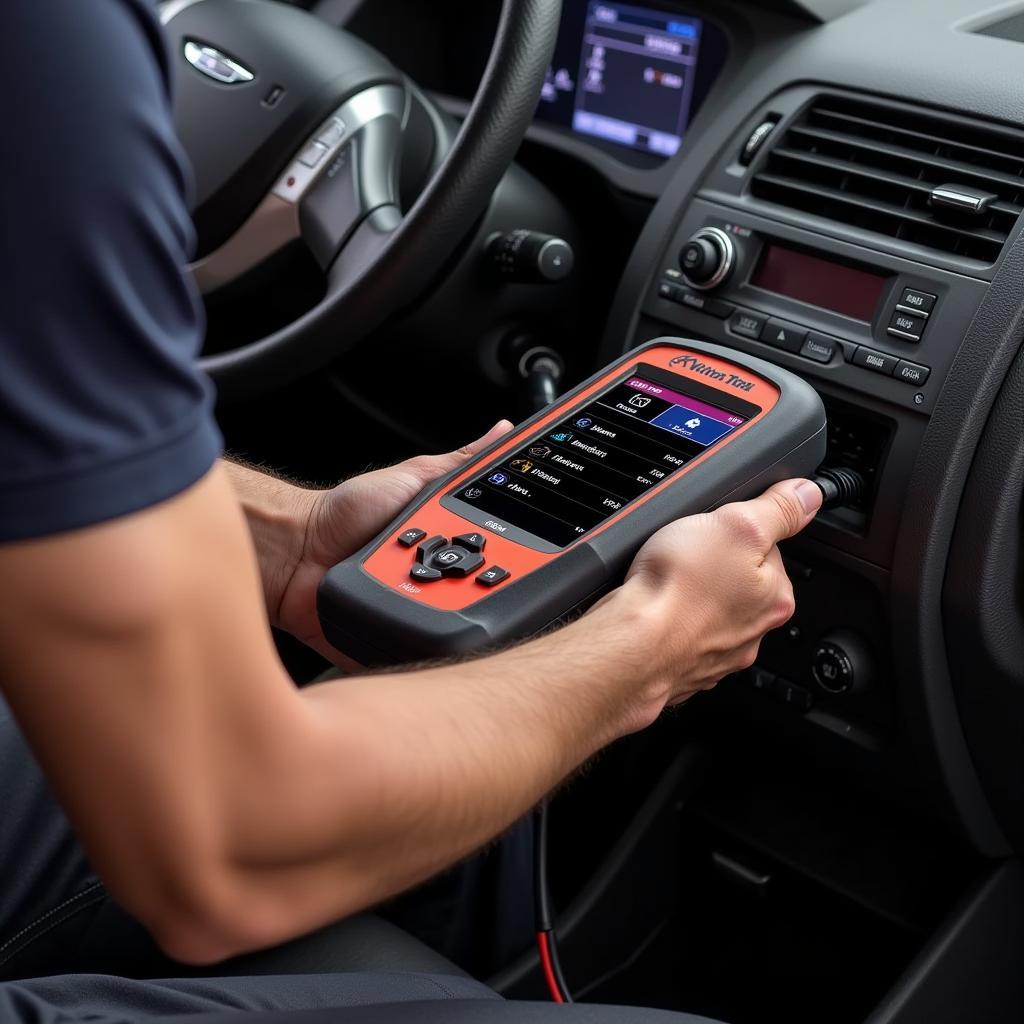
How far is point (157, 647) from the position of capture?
49 centimetres

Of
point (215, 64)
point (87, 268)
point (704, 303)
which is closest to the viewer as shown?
point (87, 268)

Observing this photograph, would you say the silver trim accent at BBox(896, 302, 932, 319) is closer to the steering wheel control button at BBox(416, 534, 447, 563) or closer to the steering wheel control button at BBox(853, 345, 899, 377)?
the steering wheel control button at BBox(853, 345, 899, 377)

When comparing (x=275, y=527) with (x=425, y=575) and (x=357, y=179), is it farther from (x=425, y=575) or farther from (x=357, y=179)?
(x=357, y=179)

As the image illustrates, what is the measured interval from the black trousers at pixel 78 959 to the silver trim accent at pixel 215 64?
601 mm

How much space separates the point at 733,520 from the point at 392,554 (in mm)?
204

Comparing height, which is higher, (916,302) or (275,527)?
(916,302)

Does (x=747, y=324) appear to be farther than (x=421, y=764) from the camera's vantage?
Yes

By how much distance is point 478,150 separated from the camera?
1007 mm

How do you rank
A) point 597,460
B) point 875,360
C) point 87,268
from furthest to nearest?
point 875,360
point 597,460
point 87,268

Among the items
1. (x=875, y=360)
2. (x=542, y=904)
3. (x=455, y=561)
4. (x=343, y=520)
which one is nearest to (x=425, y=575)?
(x=455, y=561)

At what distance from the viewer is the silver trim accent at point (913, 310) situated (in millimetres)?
989

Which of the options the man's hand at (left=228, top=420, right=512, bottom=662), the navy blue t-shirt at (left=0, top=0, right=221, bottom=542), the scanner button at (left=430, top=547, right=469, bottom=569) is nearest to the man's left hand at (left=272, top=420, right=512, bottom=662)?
the man's hand at (left=228, top=420, right=512, bottom=662)

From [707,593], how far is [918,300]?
336mm

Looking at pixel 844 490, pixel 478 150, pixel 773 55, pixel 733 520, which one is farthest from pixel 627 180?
pixel 733 520
